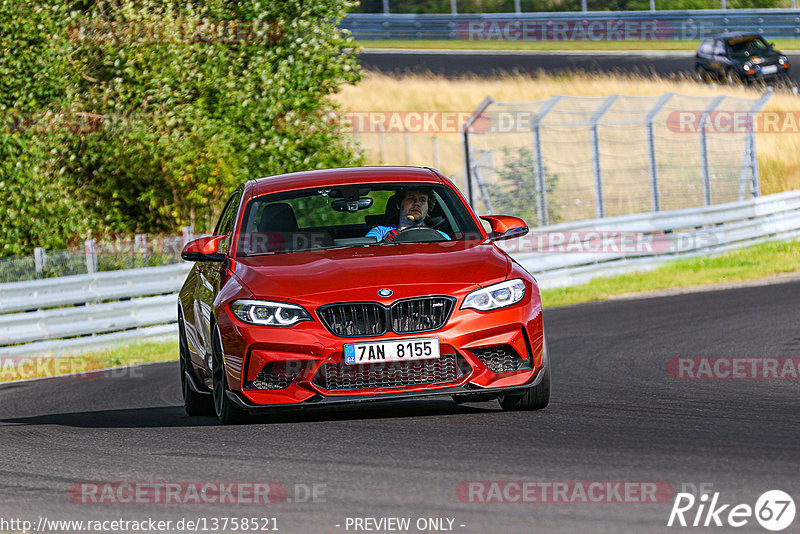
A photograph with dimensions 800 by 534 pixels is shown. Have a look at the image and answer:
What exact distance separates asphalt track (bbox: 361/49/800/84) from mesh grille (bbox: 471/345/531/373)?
36.4m

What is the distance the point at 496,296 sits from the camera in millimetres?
7875

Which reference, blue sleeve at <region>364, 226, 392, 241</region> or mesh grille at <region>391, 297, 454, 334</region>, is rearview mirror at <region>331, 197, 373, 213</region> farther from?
mesh grille at <region>391, 297, 454, 334</region>

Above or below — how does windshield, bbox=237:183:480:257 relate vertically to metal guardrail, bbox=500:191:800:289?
above

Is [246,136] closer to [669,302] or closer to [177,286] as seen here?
[177,286]

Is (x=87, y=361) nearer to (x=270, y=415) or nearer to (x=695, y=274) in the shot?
(x=270, y=415)

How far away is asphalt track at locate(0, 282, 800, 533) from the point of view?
557cm

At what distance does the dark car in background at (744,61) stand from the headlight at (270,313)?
116ft

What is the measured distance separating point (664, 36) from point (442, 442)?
47280 millimetres

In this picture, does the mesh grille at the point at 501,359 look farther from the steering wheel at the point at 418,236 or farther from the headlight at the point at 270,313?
the steering wheel at the point at 418,236

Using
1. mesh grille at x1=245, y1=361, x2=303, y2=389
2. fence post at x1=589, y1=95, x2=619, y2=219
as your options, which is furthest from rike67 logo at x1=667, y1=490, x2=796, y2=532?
fence post at x1=589, y1=95, x2=619, y2=219

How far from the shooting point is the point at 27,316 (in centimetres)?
1684

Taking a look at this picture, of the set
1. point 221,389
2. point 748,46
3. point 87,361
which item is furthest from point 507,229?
point 748,46

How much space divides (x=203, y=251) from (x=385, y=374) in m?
1.97

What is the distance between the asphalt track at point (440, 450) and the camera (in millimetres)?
5574
